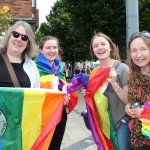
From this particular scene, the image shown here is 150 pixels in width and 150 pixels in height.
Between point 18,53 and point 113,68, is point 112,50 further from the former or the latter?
point 18,53

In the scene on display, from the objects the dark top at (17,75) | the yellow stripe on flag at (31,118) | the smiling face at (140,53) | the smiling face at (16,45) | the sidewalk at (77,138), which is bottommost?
the sidewalk at (77,138)

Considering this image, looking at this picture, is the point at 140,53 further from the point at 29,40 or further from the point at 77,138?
the point at 77,138

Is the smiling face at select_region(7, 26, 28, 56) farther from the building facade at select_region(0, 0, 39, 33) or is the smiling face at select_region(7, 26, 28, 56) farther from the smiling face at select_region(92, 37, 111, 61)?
the building facade at select_region(0, 0, 39, 33)

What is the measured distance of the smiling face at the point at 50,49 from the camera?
3.48m

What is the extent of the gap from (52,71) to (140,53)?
1.46 metres

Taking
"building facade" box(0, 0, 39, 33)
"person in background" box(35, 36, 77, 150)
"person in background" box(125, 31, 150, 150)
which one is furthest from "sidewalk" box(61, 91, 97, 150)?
"building facade" box(0, 0, 39, 33)

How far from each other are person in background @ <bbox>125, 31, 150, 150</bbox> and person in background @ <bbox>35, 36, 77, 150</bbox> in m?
1.07

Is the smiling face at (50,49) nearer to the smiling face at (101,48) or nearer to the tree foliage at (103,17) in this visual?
the smiling face at (101,48)

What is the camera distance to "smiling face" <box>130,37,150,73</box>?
2.35 m

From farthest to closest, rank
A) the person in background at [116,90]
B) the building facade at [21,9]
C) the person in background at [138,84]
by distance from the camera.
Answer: the building facade at [21,9] < the person in background at [116,90] < the person in background at [138,84]

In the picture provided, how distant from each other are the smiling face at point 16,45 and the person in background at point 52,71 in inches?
24.8

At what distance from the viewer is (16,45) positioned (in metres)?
2.79

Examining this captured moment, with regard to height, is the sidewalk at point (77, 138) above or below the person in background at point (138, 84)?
below

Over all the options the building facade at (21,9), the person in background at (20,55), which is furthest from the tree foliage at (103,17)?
the person in background at (20,55)
